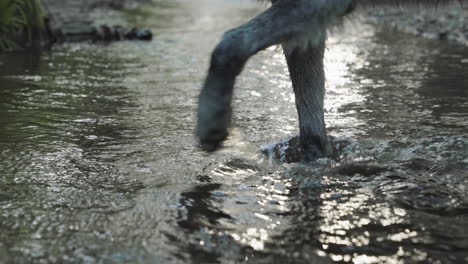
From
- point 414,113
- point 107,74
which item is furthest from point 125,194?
point 107,74

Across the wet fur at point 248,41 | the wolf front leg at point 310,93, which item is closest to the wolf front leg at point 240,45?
the wet fur at point 248,41

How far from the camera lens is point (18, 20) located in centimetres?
750

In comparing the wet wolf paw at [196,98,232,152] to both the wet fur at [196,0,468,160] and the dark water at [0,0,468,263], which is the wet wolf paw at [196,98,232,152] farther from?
the dark water at [0,0,468,263]

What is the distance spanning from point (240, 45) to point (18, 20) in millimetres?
5706

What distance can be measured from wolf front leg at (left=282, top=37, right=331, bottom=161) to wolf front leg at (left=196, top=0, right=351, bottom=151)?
2.22 ft

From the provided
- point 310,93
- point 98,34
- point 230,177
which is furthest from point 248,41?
point 98,34

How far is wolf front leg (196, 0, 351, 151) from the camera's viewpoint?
2523mm

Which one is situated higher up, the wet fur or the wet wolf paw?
the wet fur

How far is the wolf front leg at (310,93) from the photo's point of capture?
3330 millimetres

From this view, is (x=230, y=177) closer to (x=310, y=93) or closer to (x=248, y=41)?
(x=248, y=41)

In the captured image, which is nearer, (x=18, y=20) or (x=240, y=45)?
(x=240, y=45)

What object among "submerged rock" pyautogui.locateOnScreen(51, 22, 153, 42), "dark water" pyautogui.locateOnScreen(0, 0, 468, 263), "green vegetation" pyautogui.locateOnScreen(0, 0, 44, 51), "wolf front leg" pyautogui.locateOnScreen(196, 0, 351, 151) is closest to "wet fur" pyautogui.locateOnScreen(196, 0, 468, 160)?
"wolf front leg" pyautogui.locateOnScreen(196, 0, 351, 151)

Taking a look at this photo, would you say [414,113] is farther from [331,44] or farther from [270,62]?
[331,44]

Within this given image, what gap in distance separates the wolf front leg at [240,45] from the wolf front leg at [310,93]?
68 cm
